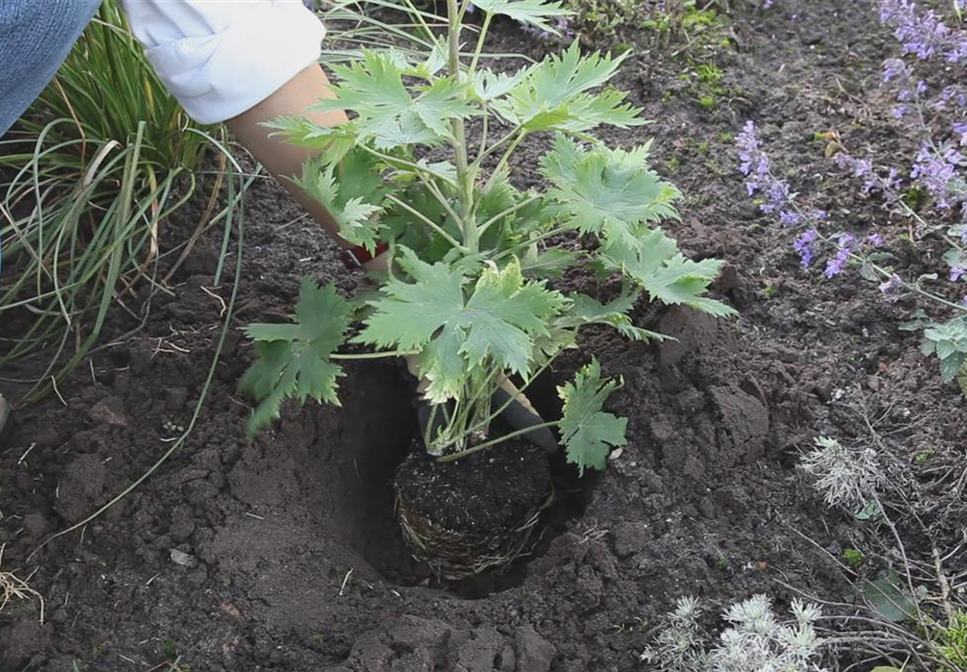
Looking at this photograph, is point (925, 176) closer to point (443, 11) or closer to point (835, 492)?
point (835, 492)

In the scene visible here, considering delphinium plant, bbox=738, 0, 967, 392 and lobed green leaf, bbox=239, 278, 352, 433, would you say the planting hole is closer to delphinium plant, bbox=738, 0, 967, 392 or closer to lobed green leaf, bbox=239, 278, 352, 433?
lobed green leaf, bbox=239, 278, 352, 433

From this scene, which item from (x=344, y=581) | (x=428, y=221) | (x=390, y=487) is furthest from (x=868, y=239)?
(x=344, y=581)

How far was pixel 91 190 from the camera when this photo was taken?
216cm

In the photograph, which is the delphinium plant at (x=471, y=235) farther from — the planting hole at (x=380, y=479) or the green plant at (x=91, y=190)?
the green plant at (x=91, y=190)

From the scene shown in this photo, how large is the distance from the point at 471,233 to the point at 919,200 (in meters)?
1.11

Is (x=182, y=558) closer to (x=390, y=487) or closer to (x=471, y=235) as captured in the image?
(x=390, y=487)

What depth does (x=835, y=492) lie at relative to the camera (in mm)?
1646

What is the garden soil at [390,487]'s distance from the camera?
1.63m

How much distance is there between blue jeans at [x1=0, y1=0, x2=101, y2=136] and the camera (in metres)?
1.24

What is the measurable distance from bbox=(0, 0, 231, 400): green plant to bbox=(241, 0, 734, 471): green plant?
555 millimetres

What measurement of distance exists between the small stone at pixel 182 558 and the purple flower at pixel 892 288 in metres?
1.33

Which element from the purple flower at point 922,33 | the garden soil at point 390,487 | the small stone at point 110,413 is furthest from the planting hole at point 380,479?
the purple flower at point 922,33

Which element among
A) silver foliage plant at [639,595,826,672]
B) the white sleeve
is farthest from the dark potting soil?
the white sleeve

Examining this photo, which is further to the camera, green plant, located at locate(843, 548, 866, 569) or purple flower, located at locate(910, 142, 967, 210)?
purple flower, located at locate(910, 142, 967, 210)
